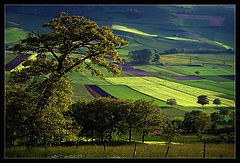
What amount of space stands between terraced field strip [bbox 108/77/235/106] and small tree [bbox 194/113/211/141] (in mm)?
3539

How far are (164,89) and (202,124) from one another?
8291mm

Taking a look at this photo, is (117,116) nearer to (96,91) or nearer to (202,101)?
(96,91)

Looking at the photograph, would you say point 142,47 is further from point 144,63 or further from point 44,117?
point 44,117

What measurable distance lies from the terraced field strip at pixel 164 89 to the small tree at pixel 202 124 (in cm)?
354

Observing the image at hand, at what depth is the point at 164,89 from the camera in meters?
31.5

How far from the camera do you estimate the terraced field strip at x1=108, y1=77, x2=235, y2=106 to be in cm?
2995

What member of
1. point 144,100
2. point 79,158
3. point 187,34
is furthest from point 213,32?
point 79,158

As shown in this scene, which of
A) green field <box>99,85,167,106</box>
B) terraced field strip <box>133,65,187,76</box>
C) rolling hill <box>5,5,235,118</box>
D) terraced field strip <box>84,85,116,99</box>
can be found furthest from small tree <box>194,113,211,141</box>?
terraced field strip <box>84,85,116,99</box>

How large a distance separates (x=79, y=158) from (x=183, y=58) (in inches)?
1123

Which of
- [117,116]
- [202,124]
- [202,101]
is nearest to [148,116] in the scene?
[117,116]

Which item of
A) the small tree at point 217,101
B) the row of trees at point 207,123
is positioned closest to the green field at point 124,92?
the row of trees at point 207,123

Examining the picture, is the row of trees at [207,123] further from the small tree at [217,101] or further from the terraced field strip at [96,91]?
the terraced field strip at [96,91]

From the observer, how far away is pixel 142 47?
29.5 metres

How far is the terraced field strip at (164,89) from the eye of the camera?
2995 centimetres
